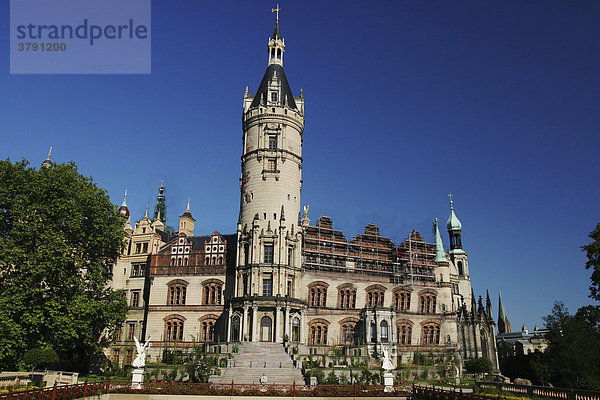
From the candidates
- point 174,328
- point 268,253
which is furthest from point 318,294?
point 174,328

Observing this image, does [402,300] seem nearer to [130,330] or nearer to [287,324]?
[287,324]

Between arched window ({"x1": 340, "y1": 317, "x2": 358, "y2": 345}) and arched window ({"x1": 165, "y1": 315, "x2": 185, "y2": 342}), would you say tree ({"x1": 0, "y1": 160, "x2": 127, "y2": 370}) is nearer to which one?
arched window ({"x1": 165, "y1": 315, "x2": 185, "y2": 342})

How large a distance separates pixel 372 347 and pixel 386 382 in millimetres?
20380

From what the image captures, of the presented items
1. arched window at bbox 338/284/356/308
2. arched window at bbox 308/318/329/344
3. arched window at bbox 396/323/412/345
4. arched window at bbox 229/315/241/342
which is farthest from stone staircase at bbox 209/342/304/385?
arched window at bbox 396/323/412/345

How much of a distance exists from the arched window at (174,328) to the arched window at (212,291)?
145 inches

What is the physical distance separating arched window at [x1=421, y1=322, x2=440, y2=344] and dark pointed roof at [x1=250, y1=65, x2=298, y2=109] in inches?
1309

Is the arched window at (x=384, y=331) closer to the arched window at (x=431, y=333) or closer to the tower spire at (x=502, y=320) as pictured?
the arched window at (x=431, y=333)

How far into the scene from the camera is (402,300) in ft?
202

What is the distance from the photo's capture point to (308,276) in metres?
57.8

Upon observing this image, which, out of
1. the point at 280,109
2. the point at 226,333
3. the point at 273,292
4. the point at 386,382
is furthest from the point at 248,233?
the point at 386,382

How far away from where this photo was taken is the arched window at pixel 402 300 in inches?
2409

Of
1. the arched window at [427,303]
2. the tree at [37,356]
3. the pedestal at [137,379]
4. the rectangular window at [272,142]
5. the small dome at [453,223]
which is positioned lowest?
the pedestal at [137,379]

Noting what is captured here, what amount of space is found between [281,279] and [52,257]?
23.2m

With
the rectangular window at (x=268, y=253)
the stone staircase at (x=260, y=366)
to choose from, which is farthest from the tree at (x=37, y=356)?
the rectangular window at (x=268, y=253)
